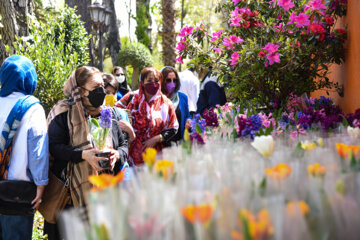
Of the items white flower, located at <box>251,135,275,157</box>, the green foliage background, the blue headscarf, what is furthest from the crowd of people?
the green foliage background

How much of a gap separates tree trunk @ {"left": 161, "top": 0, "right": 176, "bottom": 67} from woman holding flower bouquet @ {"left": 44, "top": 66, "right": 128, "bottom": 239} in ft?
36.5

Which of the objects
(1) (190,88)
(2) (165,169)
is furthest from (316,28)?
(1) (190,88)

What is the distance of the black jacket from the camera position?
9.56 ft

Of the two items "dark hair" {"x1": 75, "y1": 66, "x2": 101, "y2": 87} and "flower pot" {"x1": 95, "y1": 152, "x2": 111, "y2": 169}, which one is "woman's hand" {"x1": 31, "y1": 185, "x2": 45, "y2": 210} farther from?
"dark hair" {"x1": 75, "y1": 66, "x2": 101, "y2": 87}

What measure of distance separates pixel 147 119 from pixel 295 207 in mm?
3312

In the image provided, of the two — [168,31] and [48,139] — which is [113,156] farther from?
[168,31]

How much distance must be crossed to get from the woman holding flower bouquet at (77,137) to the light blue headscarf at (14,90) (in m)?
0.27

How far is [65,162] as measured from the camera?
3.12 meters

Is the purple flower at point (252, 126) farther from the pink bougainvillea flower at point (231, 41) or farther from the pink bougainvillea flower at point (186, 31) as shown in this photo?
the pink bougainvillea flower at point (186, 31)

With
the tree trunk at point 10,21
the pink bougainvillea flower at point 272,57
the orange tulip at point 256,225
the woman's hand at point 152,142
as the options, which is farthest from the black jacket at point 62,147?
the tree trunk at point 10,21

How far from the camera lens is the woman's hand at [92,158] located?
9.39ft

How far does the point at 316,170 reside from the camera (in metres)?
1.08

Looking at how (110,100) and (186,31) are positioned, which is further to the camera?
(110,100)

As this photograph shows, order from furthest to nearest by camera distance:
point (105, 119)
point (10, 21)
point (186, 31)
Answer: point (10, 21) → point (186, 31) → point (105, 119)
